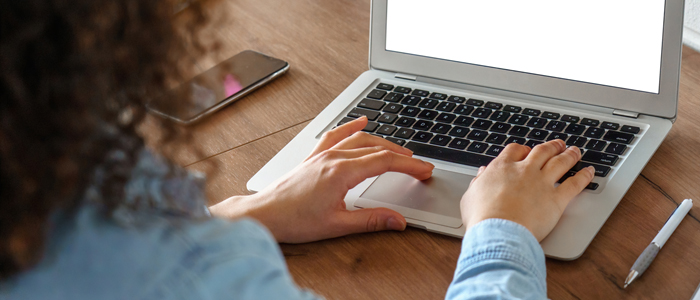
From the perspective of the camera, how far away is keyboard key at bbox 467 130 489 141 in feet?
2.74

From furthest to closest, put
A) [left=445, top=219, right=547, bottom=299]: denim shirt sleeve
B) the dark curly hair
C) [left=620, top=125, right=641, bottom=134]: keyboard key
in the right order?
[left=620, top=125, right=641, bottom=134]: keyboard key, [left=445, top=219, right=547, bottom=299]: denim shirt sleeve, the dark curly hair

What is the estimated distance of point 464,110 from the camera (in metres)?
0.89

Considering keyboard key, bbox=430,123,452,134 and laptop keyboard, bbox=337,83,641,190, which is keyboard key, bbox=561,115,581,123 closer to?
laptop keyboard, bbox=337,83,641,190

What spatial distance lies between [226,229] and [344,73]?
29.1 inches

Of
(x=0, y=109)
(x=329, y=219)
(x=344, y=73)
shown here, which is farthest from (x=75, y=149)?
(x=344, y=73)

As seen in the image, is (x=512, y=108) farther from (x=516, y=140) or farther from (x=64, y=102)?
(x=64, y=102)

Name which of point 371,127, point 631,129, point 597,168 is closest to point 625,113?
point 631,129

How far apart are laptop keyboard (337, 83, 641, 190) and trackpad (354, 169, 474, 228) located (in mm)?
42

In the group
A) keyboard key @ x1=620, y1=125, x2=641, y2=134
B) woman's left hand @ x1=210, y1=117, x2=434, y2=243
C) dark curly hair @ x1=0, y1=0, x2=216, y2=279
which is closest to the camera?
dark curly hair @ x1=0, y1=0, x2=216, y2=279

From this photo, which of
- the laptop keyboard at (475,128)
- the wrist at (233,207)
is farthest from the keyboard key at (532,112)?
the wrist at (233,207)

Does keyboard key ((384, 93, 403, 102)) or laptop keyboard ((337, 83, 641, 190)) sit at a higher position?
laptop keyboard ((337, 83, 641, 190))

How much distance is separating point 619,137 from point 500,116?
0.16 meters

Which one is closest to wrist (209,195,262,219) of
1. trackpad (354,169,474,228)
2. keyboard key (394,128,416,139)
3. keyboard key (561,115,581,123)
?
trackpad (354,169,474,228)

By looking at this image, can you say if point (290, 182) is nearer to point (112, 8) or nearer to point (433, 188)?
point (433, 188)
